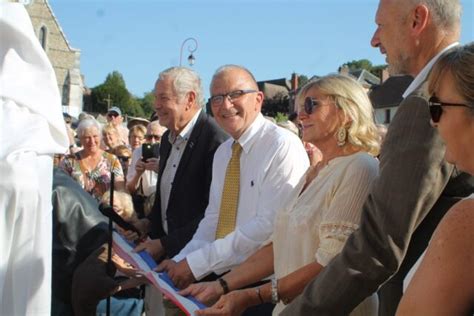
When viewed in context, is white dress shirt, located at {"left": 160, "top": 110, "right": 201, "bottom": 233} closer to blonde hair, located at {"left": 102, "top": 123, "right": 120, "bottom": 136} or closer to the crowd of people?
the crowd of people

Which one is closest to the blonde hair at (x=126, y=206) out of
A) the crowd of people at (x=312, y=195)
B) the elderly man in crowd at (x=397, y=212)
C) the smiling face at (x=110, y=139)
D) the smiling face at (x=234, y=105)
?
the crowd of people at (x=312, y=195)

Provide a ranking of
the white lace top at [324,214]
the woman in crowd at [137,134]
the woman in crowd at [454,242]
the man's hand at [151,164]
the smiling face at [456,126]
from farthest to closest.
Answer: the woman in crowd at [137,134] → the man's hand at [151,164] → the white lace top at [324,214] → the smiling face at [456,126] → the woman in crowd at [454,242]

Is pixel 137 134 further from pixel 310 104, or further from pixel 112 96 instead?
pixel 112 96

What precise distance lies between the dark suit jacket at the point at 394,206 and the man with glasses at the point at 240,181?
1205 mm

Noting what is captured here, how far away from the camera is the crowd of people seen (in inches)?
67.0

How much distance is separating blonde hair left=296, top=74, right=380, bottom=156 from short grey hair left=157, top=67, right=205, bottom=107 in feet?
5.63

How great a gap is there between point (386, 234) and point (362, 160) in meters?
0.62

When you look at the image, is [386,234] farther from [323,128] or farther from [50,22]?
[50,22]

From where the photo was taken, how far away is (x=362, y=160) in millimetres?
2633

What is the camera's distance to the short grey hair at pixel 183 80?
437 centimetres

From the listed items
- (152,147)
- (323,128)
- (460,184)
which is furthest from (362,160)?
(152,147)

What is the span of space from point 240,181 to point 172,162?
35.1 inches

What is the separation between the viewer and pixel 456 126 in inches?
66.0

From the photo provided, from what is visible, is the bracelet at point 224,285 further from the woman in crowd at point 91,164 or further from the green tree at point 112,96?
the green tree at point 112,96
